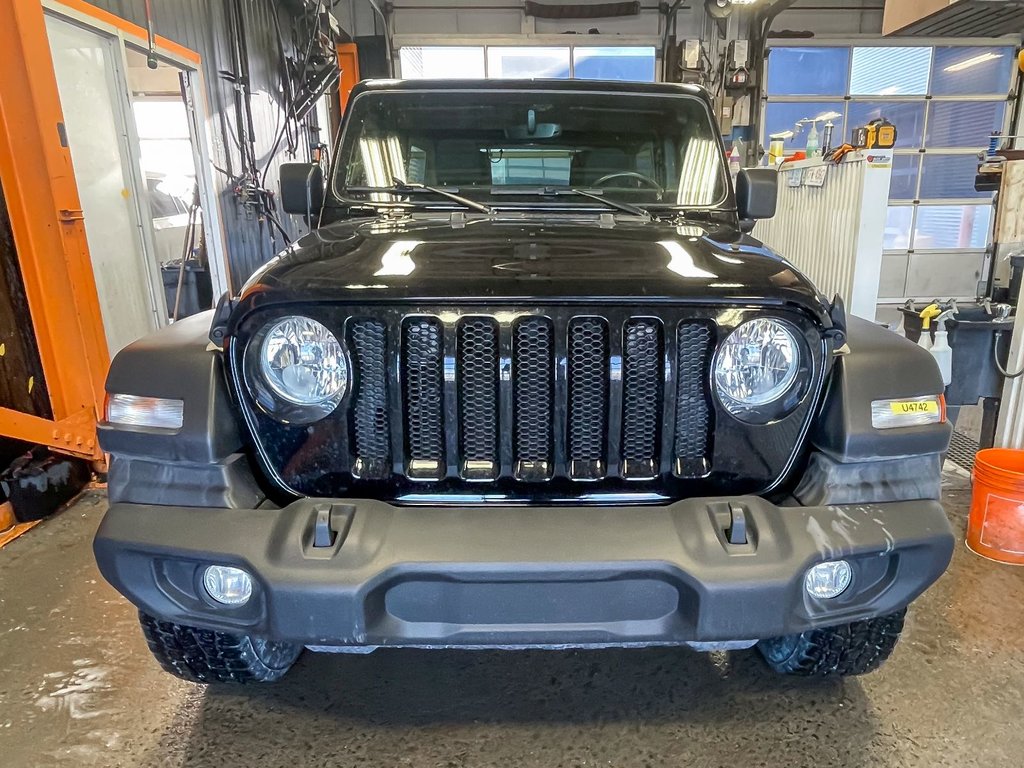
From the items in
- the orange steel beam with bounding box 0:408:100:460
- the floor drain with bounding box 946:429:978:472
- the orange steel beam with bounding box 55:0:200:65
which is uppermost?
the orange steel beam with bounding box 55:0:200:65

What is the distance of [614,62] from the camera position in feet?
32.8

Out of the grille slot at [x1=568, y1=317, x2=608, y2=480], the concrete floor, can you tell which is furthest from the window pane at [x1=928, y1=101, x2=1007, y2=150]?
the grille slot at [x1=568, y1=317, x2=608, y2=480]

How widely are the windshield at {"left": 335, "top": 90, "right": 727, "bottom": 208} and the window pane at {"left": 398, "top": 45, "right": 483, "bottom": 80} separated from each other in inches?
316

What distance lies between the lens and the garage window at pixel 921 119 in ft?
32.1

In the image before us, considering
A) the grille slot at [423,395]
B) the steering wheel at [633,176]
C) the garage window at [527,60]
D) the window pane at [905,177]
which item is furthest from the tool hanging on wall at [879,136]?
the window pane at [905,177]

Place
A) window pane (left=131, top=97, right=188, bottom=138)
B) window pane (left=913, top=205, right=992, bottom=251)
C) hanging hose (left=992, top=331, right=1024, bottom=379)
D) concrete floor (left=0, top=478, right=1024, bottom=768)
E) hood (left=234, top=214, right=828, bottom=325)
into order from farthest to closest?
1. window pane (left=913, top=205, right=992, bottom=251)
2. window pane (left=131, top=97, right=188, bottom=138)
3. hanging hose (left=992, top=331, right=1024, bottom=379)
4. concrete floor (left=0, top=478, right=1024, bottom=768)
5. hood (left=234, top=214, right=828, bottom=325)

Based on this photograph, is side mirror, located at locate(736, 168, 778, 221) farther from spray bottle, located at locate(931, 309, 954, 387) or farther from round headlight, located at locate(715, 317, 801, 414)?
spray bottle, located at locate(931, 309, 954, 387)

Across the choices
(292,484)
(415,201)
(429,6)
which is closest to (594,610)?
(292,484)

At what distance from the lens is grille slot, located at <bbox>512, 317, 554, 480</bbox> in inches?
59.7

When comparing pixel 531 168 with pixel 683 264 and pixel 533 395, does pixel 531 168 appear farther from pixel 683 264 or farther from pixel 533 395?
pixel 533 395

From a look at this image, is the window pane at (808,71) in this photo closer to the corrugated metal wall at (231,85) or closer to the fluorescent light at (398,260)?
the corrugated metal wall at (231,85)

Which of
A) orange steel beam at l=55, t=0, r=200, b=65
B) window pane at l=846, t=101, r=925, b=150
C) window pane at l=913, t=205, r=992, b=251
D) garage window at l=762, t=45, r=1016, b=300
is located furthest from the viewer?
window pane at l=913, t=205, r=992, b=251

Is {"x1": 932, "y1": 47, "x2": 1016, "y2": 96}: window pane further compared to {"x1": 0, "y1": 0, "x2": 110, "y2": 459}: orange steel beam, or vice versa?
{"x1": 932, "y1": 47, "x2": 1016, "y2": 96}: window pane

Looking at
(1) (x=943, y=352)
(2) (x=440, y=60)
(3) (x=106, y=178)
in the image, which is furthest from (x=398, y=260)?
(2) (x=440, y=60)
